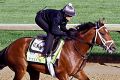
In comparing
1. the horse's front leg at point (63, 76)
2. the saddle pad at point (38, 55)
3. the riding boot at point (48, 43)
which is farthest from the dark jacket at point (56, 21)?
the horse's front leg at point (63, 76)

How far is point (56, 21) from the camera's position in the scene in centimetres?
837

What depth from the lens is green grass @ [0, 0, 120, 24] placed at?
20.5 m

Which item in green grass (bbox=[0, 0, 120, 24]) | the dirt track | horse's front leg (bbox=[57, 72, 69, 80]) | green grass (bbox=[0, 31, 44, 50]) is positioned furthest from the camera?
green grass (bbox=[0, 0, 120, 24])

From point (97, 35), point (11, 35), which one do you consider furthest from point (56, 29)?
point (11, 35)

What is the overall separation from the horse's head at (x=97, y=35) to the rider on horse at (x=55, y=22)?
30 cm

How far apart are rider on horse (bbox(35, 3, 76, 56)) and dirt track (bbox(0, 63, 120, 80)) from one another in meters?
2.26

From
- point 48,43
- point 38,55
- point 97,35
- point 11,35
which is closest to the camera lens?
point 97,35

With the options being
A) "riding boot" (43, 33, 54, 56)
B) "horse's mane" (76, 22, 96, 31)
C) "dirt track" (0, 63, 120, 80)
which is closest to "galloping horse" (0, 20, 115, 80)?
"horse's mane" (76, 22, 96, 31)

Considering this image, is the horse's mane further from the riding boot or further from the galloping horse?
the riding boot

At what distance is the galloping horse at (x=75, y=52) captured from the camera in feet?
27.1

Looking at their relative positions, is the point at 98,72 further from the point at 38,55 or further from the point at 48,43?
the point at 48,43

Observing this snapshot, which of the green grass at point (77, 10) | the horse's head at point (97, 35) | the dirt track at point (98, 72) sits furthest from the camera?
the green grass at point (77, 10)

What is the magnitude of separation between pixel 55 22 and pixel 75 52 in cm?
68

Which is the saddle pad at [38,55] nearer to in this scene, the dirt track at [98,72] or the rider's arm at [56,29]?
the rider's arm at [56,29]
